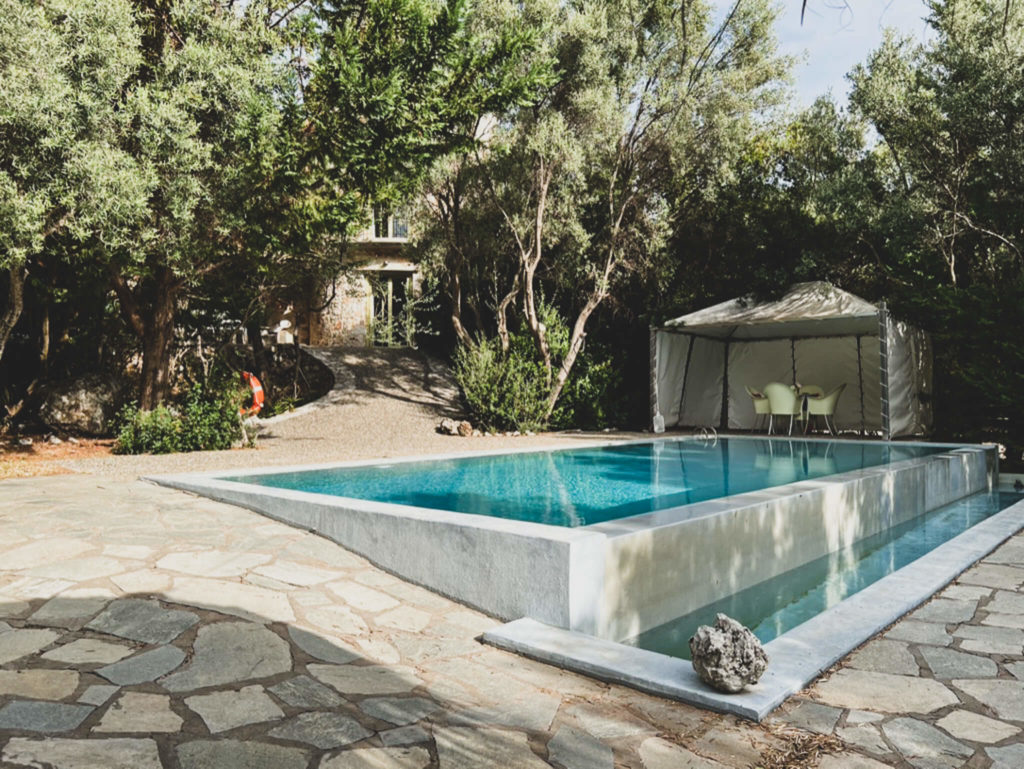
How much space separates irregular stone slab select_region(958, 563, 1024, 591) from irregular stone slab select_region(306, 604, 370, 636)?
3432 mm

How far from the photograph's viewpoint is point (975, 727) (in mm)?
2357

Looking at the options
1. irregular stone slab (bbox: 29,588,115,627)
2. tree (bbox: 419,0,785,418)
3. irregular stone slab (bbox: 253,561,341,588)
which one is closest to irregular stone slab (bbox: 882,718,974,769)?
irregular stone slab (bbox: 253,561,341,588)

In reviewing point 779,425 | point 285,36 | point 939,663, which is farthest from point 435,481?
point 779,425

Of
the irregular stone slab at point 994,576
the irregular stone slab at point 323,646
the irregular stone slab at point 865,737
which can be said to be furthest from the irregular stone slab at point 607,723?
→ the irregular stone slab at point 994,576

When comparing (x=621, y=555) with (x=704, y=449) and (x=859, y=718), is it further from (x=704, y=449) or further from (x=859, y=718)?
(x=704, y=449)

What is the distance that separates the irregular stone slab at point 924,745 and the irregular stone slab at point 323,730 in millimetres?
1699

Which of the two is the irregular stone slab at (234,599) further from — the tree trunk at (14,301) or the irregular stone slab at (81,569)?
the tree trunk at (14,301)

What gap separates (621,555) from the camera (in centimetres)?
370

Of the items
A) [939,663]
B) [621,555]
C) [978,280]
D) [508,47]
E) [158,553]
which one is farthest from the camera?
[978,280]

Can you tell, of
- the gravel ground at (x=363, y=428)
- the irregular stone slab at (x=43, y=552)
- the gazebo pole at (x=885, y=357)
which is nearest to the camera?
the irregular stone slab at (x=43, y=552)

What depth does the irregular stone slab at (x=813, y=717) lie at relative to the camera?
Result: 7.82 feet

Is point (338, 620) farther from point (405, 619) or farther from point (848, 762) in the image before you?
point (848, 762)

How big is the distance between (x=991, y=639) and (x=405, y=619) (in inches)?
105

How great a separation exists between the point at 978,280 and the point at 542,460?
8.16 metres
